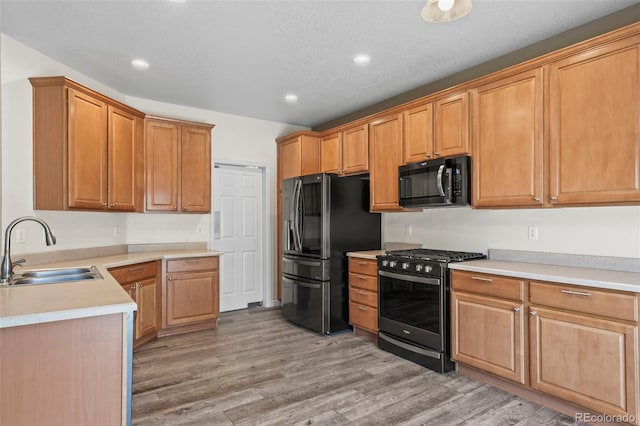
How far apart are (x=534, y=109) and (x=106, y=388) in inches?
124

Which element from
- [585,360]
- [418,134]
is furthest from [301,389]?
[418,134]

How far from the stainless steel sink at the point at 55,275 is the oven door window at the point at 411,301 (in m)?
2.40

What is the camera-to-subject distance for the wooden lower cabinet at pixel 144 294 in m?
3.44

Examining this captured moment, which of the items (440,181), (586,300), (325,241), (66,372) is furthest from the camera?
(325,241)

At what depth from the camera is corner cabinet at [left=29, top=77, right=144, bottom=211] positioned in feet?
10.1

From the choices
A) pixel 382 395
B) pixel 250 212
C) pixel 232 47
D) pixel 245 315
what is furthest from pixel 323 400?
pixel 250 212

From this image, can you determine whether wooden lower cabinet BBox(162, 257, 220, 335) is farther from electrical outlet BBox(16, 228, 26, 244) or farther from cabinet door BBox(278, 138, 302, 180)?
cabinet door BBox(278, 138, 302, 180)

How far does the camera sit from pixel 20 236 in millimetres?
2947

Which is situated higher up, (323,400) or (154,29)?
(154,29)

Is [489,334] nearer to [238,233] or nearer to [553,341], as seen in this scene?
[553,341]

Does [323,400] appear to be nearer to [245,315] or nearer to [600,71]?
[245,315]

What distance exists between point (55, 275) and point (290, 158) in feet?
10.2

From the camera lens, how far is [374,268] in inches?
151

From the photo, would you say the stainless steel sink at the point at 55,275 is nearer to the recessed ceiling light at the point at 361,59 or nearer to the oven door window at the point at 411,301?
the oven door window at the point at 411,301
